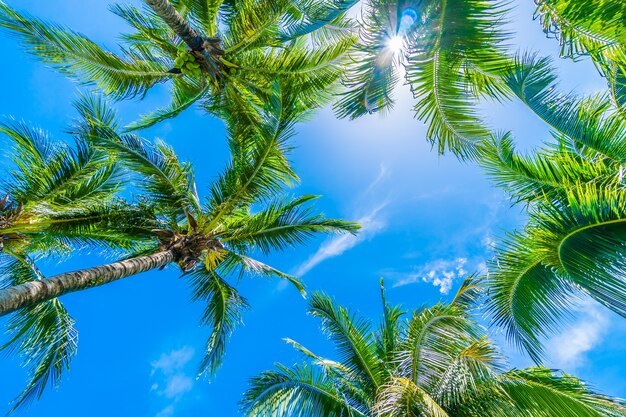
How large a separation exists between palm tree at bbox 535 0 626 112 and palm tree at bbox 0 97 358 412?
4011mm

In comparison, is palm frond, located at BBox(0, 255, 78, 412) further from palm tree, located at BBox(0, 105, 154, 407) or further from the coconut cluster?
the coconut cluster

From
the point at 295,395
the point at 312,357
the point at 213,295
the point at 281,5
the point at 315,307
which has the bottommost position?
the point at 295,395

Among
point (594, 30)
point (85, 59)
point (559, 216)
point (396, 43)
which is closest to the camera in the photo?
point (559, 216)

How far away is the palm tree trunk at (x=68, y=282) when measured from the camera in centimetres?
471

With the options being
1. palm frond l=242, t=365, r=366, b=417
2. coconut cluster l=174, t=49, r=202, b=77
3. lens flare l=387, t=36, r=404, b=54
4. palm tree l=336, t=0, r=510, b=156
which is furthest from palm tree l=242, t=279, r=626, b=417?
coconut cluster l=174, t=49, r=202, b=77

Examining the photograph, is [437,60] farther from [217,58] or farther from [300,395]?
[300,395]

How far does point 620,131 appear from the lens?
426 centimetres

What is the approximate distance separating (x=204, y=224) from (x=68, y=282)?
9.33 ft

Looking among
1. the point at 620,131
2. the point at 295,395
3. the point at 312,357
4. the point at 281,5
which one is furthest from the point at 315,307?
the point at 281,5

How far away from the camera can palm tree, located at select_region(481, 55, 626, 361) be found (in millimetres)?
3299

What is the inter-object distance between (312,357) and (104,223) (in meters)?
A: 4.74

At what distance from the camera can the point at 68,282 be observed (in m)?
5.38

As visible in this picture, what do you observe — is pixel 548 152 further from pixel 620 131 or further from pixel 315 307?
pixel 315 307

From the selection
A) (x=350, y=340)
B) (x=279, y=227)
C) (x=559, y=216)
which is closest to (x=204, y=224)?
(x=279, y=227)
